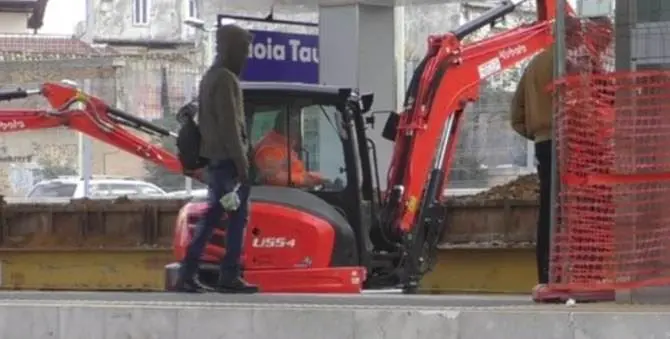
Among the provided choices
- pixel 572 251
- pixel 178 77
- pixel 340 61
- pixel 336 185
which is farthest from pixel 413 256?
pixel 178 77

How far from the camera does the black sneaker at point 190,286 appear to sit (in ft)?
35.9

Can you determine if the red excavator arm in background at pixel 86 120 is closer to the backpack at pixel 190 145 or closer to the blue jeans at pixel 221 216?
the backpack at pixel 190 145

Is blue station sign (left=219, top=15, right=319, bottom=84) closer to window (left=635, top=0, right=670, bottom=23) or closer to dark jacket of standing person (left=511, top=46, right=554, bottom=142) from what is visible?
dark jacket of standing person (left=511, top=46, right=554, bottom=142)

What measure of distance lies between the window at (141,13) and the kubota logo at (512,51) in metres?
40.4

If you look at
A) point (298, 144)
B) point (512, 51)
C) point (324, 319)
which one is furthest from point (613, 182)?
point (512, 51)

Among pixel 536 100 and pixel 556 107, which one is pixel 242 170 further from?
pixel 556 107

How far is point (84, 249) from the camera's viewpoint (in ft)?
63.7

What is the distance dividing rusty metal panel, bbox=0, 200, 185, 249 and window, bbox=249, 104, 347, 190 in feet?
22.7

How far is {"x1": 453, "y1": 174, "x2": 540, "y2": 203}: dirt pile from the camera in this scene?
17.2m

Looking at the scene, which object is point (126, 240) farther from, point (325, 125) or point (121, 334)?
point (121, 334)

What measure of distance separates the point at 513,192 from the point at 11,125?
21.1 ft

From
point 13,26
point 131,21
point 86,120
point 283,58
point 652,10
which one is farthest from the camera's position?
point 131,21

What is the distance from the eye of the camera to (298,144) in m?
12.2

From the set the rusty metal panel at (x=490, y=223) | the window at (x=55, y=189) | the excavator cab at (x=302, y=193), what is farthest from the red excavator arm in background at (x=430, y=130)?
the window at (x=55, y=189)
